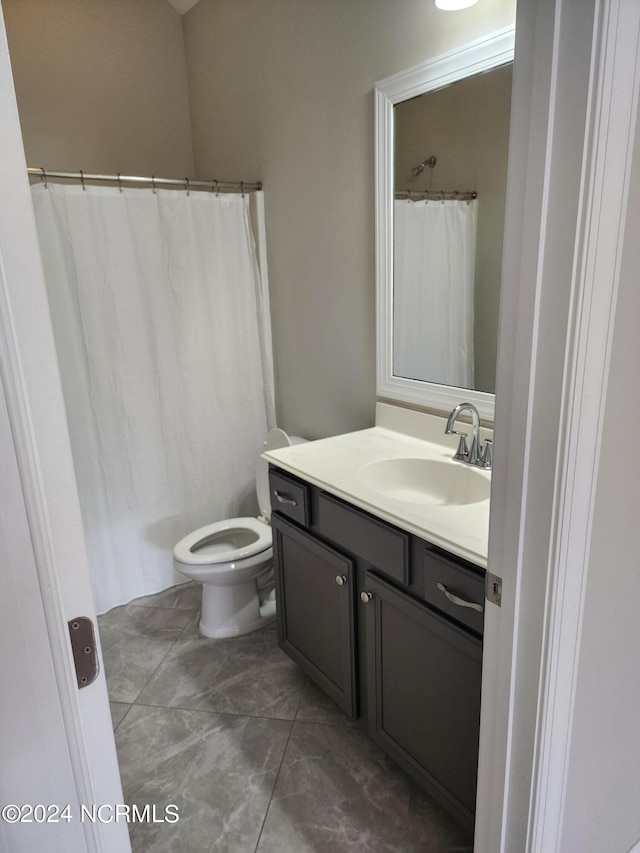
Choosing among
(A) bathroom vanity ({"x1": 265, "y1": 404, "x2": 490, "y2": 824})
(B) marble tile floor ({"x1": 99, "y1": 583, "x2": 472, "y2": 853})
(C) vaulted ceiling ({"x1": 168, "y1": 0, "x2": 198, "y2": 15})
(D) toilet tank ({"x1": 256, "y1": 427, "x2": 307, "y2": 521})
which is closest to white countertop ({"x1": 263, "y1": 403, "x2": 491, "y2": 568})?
(A) bathroom vanity ({"x1": 265, "y1": 404, "x2": 490, "y2": 824})

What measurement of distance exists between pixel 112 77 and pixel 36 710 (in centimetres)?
301

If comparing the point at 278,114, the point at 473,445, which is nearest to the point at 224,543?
the point at 473,445

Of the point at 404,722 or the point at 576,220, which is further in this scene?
the point at 404,722

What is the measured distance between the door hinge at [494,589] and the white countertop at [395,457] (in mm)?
241

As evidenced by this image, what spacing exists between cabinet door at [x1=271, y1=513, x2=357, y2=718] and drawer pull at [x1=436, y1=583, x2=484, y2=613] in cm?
36

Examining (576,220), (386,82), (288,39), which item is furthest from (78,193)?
(576,220)

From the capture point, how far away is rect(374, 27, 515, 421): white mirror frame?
1.55 meters

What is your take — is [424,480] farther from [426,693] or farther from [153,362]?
[153,362]

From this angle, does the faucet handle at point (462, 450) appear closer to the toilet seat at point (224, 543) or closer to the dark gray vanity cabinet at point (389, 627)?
the dark gray vanity cabinet at point (389, 627)

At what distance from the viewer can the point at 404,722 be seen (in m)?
1.53

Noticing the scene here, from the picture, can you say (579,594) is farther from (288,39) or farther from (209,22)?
(209,22)

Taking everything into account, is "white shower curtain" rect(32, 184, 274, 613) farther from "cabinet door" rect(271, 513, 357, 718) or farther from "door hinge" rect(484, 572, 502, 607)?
"door hinge" rect(484, 572, 502, 607)

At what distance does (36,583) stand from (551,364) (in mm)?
701

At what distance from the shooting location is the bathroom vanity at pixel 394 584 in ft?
4.27
